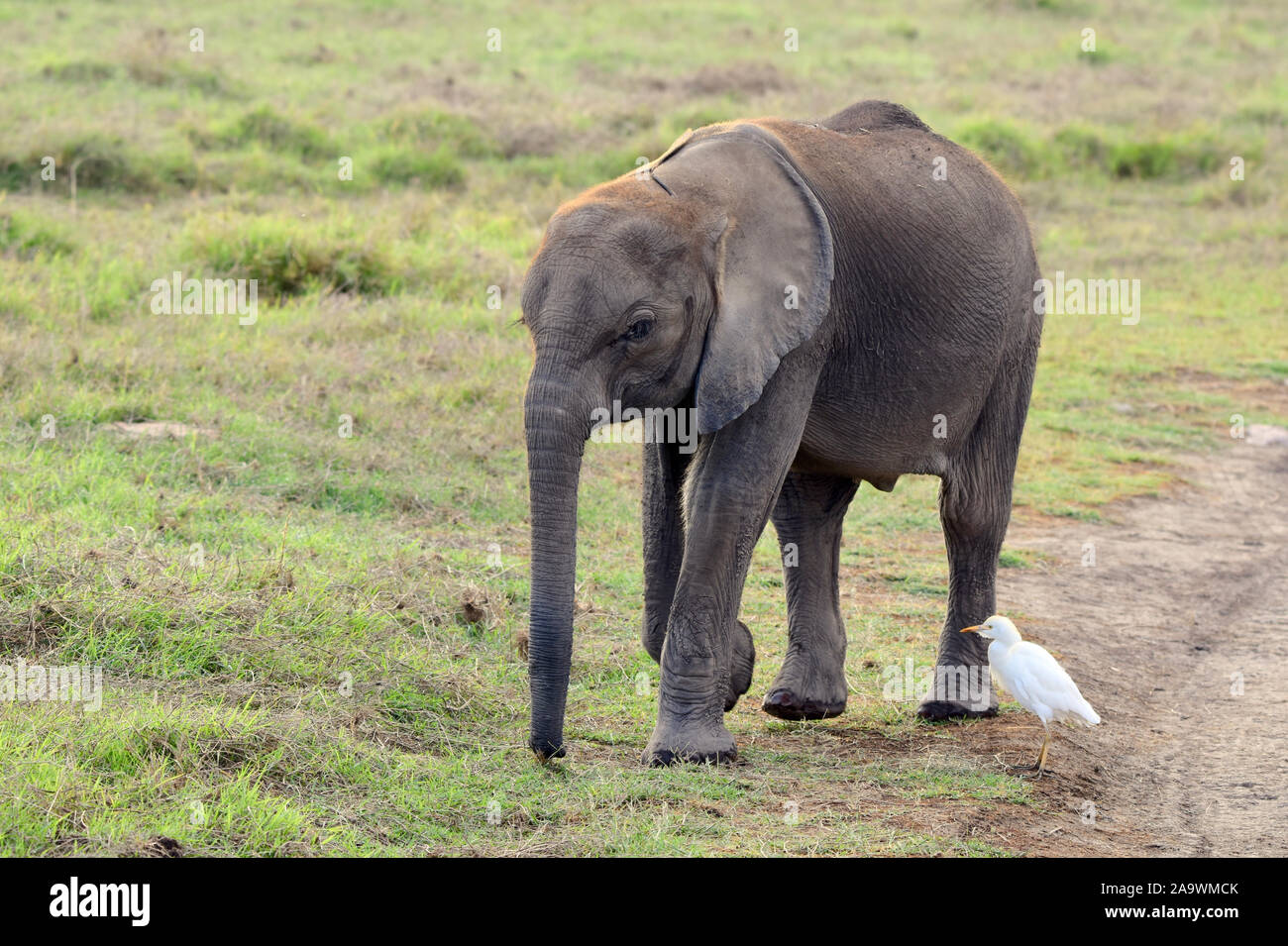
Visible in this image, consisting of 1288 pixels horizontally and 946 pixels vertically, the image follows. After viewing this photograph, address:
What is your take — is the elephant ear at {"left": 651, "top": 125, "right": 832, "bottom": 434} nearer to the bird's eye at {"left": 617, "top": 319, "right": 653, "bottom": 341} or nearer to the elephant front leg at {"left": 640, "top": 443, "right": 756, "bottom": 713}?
the bird's eye at {"left": 617, "top": 319, "right": 653, "bottom": 341}

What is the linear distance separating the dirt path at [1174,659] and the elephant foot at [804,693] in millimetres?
569

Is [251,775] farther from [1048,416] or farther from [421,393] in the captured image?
[1048,416]

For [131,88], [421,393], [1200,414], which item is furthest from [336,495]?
[131,88]

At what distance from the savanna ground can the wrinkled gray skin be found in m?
0.42

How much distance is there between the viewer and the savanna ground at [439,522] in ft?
15.4

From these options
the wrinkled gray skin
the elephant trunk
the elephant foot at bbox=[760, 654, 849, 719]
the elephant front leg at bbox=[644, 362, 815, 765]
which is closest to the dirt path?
the elephant foot at bbox=[760, 654, 849, 719]

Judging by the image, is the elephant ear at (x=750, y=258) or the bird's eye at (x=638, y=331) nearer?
the bird's eye at (x=638, y=331)

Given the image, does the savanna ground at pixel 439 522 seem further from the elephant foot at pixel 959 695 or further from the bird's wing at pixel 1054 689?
the bird's wing at pixel 1054 689

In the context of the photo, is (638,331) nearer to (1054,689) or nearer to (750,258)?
(750,258)

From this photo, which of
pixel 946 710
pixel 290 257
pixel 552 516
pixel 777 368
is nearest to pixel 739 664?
pixel 946 710

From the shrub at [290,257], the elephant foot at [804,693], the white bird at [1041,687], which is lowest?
the elephant foot at [804,693]

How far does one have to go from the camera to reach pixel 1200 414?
12.0 m

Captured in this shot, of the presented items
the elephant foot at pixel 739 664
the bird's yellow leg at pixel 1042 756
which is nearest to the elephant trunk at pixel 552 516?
the elephant foot at pixel 739 664
